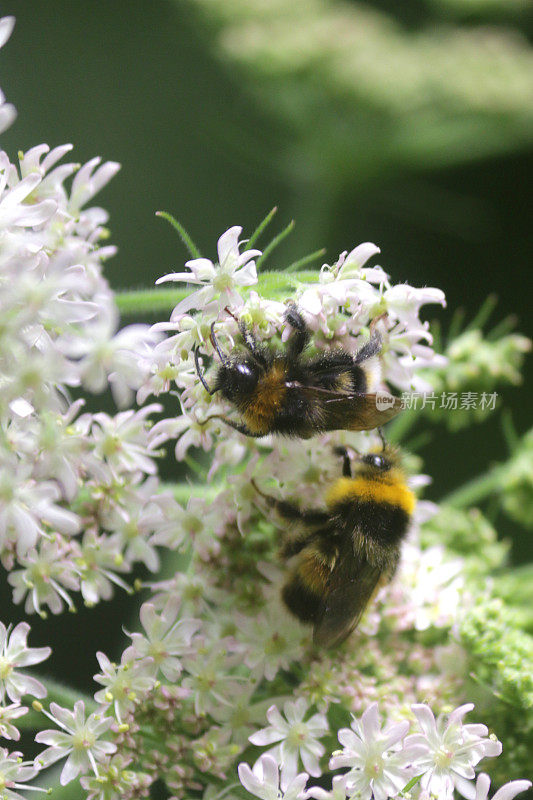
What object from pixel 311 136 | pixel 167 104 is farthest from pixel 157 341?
pixel 167 104

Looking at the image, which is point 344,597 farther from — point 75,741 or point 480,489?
point 480,489

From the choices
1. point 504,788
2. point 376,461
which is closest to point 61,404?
point 376,461

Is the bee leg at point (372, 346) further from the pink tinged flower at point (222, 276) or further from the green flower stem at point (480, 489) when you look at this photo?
the green flower stem at point (480, 489)

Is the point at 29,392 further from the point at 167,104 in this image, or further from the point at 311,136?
the point at 167,104

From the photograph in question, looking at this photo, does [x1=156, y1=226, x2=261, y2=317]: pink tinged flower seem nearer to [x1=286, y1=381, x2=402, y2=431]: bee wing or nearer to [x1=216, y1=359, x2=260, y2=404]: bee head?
[x1=216, y1=359, x2=260, y2=404]: bee head

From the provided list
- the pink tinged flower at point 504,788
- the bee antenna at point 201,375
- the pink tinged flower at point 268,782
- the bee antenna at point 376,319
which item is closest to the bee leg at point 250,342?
the bee antenna at point 201,375

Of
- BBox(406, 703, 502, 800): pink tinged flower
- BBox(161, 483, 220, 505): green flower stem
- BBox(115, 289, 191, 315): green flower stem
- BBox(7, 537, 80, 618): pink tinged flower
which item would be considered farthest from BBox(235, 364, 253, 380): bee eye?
BBox(406, 703, 502, 800): pink tinged flower

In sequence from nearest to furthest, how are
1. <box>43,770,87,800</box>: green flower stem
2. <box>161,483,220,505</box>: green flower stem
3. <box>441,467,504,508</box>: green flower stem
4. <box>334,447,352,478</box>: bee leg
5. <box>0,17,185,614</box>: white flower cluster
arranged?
<box>0,17,185,614</box>: white flower cluster, <box>43,770,87,800</box>: green flower stem, <box>334,447,352,478</box>: bee leg, <box>161,483,220,505</box>: green flower stem, <box>441,467,504,508</box>: green flower stem
